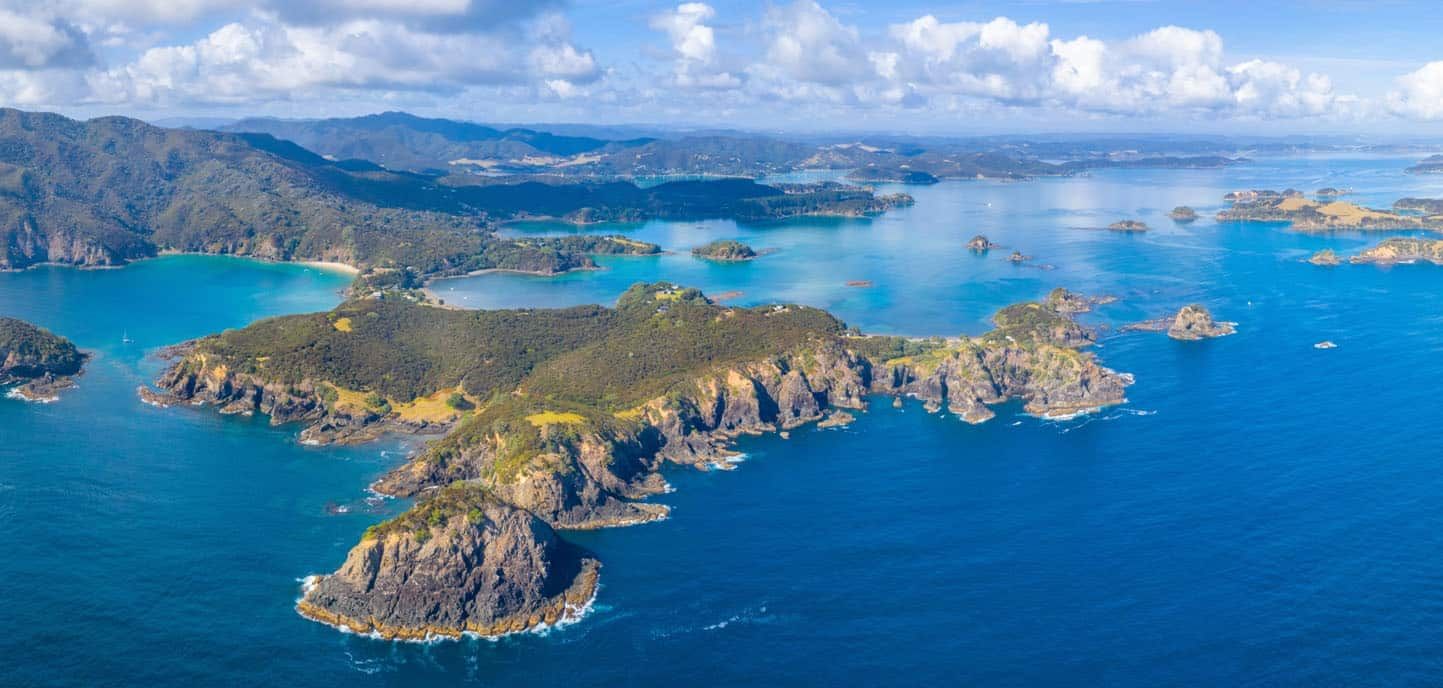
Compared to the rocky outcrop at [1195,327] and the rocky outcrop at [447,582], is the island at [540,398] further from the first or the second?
the rocky outcrop at [1195,327]

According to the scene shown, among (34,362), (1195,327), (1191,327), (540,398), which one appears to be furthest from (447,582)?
(1195,327)

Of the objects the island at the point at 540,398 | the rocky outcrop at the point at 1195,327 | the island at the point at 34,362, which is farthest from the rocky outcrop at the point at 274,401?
the rocky outcrop at the point at 1195,327

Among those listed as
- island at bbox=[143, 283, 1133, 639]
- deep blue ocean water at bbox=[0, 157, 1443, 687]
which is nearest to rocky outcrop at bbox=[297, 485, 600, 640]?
island at bbox=[143, 283, 1133, 639]

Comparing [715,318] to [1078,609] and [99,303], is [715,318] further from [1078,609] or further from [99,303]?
[99,303]

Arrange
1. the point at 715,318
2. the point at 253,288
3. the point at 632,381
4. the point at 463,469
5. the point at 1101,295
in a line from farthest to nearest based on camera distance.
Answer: the point at 253,288 < the point at 1101,295 < the point at 715,318 < the point at 632,381 < the point at 463,469

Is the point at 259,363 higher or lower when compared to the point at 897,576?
higher

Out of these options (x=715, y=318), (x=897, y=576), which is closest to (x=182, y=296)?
(x=715, y=318)
